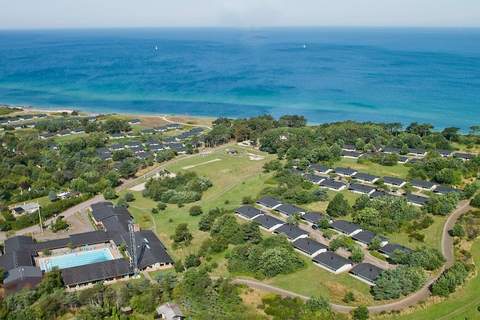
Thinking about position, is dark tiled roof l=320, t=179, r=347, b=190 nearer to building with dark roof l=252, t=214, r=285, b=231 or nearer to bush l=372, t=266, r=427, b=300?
building with dark roof l=252, t=214, r=285, b=231

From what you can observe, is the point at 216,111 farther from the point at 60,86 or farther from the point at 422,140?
the point at 60,86

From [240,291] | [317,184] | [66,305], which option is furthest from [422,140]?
[66,305]

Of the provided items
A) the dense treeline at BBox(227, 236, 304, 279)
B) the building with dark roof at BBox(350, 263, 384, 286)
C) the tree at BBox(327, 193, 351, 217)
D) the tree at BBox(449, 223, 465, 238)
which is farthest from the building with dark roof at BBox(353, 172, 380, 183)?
the dense treeline at BBox(227, 236, 304, 279)

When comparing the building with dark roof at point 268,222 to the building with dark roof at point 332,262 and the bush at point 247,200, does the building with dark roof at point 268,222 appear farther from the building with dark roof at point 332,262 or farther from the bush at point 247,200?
the building with dark roof at point 332,262

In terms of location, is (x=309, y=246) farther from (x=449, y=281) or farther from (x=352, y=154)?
(x=352, y=154)

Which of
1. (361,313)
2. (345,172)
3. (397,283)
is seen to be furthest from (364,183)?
(361,313)

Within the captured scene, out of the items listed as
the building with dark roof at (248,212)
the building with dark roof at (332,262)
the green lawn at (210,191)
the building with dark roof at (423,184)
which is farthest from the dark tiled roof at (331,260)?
the building with dark roof at (423,184)
